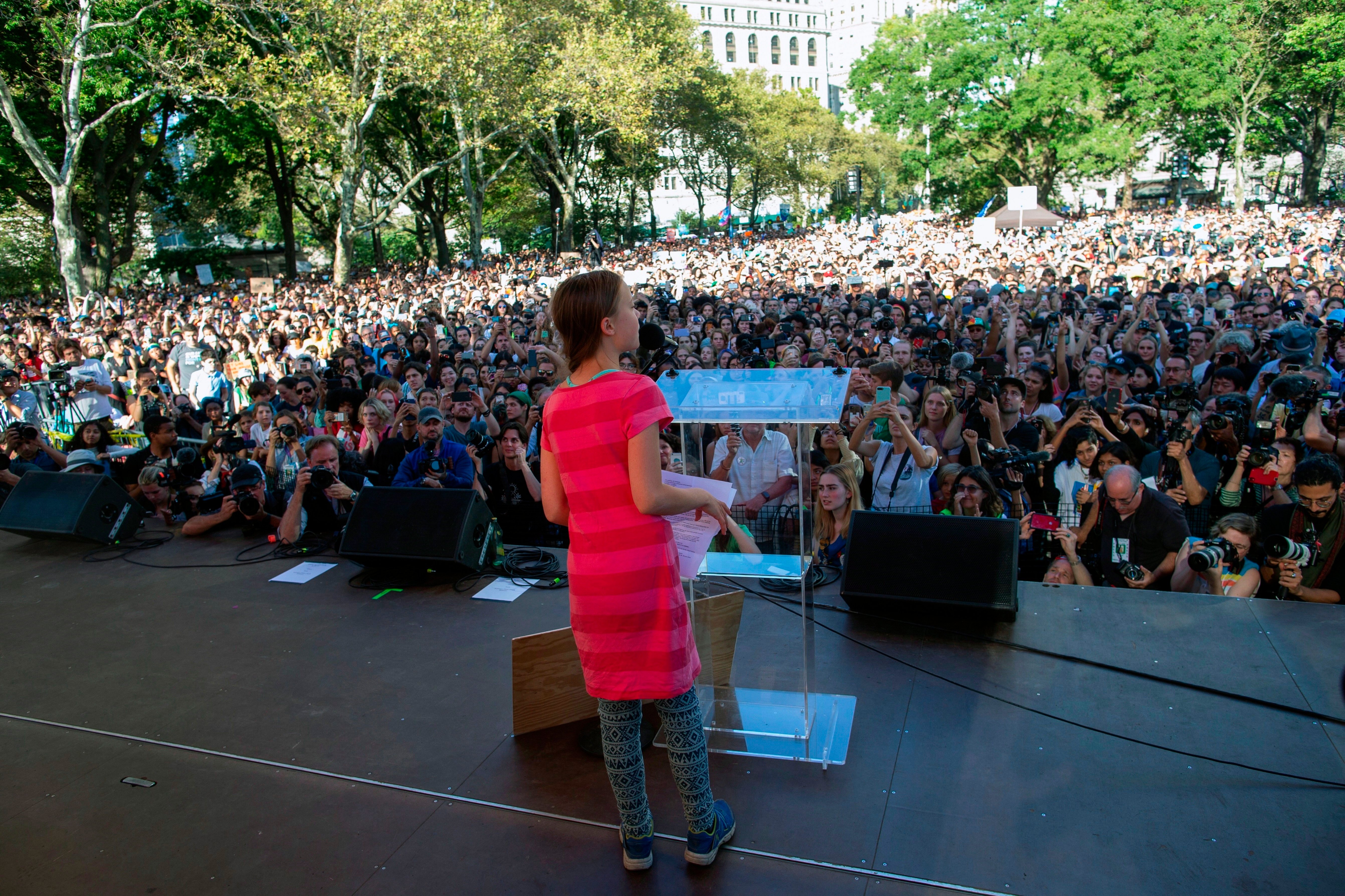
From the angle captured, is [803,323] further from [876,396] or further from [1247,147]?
[1247,147]

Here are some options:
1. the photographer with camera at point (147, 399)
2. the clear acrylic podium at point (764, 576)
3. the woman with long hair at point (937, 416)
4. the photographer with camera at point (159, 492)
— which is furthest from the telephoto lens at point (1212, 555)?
the photographer with camera at point (147, 399)

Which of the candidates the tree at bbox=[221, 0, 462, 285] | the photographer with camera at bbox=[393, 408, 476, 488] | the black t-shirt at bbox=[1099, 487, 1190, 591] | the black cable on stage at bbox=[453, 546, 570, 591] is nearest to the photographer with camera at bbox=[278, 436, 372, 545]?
the photographer with camera at bbox=[393, 408, 476, 488]

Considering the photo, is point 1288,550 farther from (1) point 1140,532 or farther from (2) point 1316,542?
(1) point 1140,532

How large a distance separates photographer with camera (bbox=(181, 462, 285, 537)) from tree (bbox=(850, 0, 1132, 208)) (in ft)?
125

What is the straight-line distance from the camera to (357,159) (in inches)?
901

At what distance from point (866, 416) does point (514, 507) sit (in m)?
2.30

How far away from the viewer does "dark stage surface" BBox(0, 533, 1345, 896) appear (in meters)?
2.30

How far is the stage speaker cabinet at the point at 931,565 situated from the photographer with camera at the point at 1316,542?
1136 mm

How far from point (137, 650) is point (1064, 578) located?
4320 mm

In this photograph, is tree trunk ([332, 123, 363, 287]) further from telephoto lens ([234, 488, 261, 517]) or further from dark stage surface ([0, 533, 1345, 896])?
dark stage surface ([0, 533, 1345, 896])

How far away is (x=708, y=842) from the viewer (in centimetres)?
225

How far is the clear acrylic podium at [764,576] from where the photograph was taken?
261 centimetres

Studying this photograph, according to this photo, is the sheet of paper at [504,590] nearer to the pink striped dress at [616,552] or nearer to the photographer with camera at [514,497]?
the photographer with camera at [514,497]

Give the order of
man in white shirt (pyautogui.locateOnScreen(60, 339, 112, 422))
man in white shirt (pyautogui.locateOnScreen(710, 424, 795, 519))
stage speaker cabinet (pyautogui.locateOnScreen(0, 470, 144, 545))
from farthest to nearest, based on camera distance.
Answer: man in white shirt (pyautogui.locateOnScreen(60, 339, 112, 422))
stage speaker cabinet (pyautogui.locateOnScreen(0, 470, 144, 545))
man in white shirt (pyautogui.locateOnScreen(710, 424, 795, 519))
